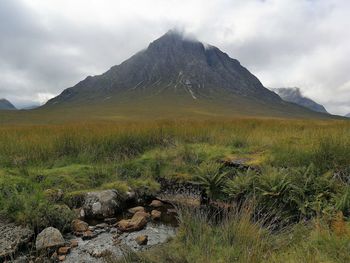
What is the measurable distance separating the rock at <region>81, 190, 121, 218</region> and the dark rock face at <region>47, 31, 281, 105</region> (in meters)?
125

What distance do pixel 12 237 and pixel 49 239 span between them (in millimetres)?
659

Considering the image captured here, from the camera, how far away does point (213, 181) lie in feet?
27.3

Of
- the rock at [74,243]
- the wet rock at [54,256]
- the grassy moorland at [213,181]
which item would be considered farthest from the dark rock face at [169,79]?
the wet rock at [54,256]

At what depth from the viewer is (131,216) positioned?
7.84 metres

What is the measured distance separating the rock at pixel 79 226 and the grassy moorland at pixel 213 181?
0.18 m

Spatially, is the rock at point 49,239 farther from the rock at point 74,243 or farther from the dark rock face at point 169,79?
the dark rock face at point 169,79

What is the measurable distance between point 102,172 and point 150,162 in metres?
1.63

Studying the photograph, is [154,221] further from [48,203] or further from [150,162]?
[150,162]

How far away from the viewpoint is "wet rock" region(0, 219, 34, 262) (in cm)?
560

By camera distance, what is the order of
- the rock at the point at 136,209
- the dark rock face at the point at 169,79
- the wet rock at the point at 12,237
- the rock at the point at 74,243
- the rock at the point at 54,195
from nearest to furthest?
the wet rock at the point at 12,237
the rock at the point at 74,243
the rock at the point at 54,195
the rock at the point at 136,209
the dark rock face at the point at 169,79

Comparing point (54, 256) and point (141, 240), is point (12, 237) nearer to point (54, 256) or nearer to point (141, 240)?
point (54, 256)

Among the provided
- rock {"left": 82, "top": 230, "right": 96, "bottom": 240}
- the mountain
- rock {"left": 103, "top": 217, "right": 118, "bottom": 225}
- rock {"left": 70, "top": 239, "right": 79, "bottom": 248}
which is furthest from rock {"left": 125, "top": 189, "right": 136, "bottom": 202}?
the mountain

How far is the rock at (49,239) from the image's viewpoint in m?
5.90

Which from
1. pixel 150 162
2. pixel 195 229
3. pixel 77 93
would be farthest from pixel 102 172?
pixel 77 93
